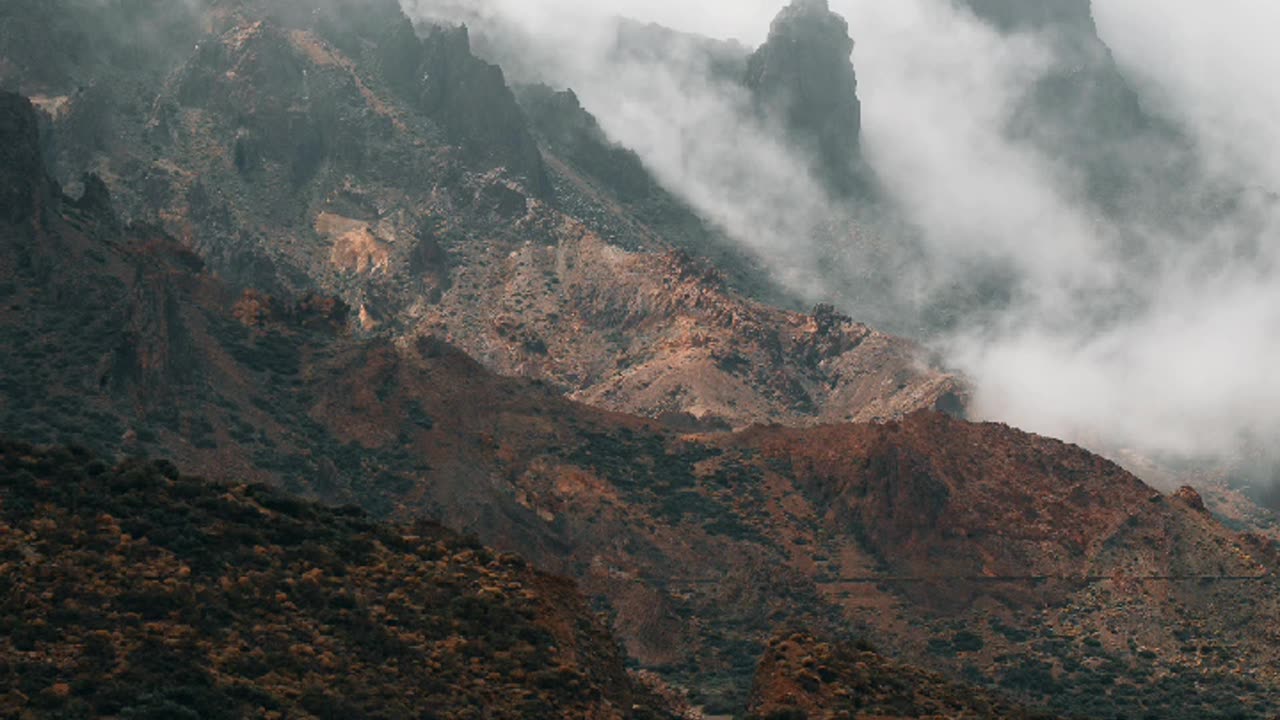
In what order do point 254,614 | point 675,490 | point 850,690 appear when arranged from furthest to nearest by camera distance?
point 675,490, point 850,690, point 254,614

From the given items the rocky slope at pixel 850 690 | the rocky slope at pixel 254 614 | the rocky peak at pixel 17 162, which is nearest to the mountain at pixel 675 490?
the rocky peak at pixel 17 162

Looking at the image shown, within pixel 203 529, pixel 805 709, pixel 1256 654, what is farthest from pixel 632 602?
pixel 203 529

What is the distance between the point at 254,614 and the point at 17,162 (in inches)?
4168

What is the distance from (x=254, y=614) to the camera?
65.8 meters

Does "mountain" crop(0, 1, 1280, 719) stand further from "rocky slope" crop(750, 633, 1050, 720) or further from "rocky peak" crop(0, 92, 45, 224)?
"rocky slope" crop(750, 633, 1050, 720)

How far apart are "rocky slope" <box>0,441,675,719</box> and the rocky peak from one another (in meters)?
82.3

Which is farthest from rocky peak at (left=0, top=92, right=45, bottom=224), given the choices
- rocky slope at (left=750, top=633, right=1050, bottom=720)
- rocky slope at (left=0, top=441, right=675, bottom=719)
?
rocky slope at (left=750, top=633, right=1050, bottom=720)

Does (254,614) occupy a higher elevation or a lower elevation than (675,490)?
lower

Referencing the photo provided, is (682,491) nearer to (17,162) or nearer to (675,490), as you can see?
(675,490)

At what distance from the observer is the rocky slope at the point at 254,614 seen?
57656 mm

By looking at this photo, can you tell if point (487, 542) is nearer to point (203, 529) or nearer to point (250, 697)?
point (203, 529)

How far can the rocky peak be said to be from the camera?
6102 inches

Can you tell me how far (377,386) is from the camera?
181500 millimetres

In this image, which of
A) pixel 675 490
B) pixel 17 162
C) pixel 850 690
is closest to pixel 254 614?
Result: pixel 850 690
